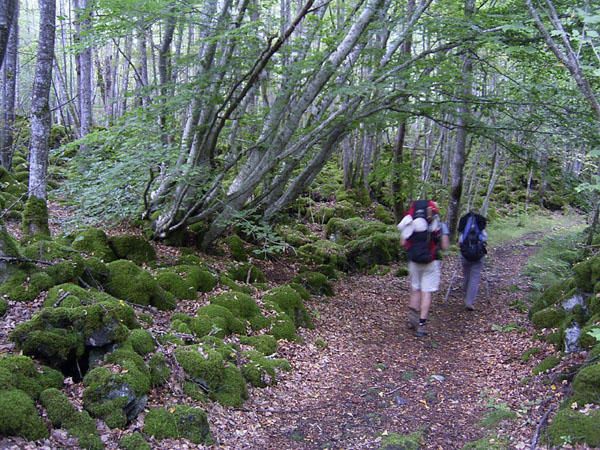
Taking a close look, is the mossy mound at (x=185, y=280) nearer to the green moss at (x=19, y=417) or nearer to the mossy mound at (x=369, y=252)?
the green moss at (x=19, y=417)

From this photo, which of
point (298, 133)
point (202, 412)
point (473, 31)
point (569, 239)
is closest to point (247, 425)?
point (202, 412)

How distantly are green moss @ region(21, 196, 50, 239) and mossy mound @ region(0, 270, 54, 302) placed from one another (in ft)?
5.26

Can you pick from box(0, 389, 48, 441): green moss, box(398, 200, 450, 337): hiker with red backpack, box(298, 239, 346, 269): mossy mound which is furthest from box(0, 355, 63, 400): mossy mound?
box(298, 239, 346, 269): mossy mound

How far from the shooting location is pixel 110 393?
13.5 feet

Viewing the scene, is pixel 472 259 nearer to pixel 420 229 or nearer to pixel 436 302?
pixel 436 302

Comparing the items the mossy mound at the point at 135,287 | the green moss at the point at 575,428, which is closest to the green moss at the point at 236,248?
the mossy mound at the point at 135,287

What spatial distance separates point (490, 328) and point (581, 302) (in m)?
1.88

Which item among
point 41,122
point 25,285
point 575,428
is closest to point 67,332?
point 25,285

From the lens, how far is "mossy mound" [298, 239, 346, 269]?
11.9m

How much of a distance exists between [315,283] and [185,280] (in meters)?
3.31

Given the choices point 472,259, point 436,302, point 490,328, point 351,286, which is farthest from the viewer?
point 351,286

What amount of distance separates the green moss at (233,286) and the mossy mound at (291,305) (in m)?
A: 0.37

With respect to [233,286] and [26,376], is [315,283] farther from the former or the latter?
[26,376]

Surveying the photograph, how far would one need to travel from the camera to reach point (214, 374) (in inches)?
204
